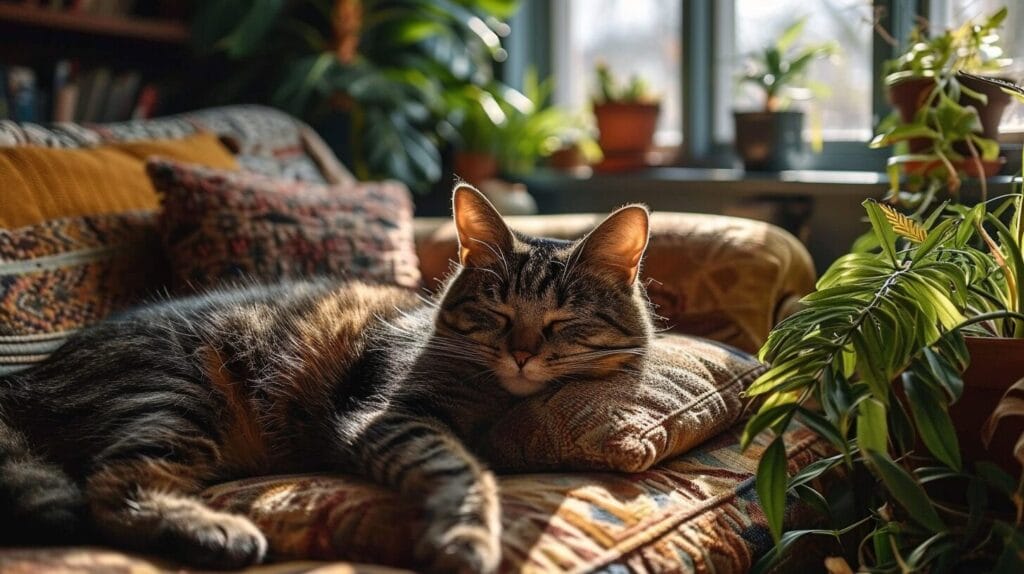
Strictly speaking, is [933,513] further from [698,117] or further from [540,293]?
[698,117]

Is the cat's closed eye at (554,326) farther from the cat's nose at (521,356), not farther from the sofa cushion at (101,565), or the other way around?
the sofa cushion at (101,565)

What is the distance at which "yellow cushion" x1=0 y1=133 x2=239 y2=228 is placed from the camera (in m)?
1.72

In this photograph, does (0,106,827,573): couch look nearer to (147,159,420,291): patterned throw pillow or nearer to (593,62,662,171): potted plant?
(147,159,420,291): patterned throw pillow

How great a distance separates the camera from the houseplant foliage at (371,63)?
289cm

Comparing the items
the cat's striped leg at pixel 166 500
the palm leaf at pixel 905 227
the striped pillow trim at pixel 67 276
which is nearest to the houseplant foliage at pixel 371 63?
the striped pillow trim at pixel 67 276

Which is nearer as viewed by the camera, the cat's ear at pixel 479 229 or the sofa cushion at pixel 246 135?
the cat's ear at pixel 479 229

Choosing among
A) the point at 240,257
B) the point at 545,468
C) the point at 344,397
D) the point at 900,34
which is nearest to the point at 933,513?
the point at 545,468

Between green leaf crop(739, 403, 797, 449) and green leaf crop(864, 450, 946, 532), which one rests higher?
green leaf crop(739, 403, 797, 449)

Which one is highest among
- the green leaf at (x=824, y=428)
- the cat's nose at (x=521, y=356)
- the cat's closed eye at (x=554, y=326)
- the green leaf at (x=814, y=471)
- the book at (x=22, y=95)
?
the book at (x=22, y=95)

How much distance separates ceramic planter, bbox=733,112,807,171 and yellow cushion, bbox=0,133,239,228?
147 cm

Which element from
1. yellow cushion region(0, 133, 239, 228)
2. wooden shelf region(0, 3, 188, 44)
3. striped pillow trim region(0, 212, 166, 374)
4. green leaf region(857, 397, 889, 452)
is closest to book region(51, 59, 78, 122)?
wooden shelf region(0, 3, 188, 44)

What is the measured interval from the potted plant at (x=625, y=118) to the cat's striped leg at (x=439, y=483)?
183 cm

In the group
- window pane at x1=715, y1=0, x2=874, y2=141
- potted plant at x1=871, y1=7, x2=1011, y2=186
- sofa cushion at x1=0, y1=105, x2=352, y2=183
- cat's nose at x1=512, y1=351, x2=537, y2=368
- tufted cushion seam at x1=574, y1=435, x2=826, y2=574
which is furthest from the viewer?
window pane at x1=715, y1=0, x2=874, y2=141

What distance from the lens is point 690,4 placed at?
2.97 metres
